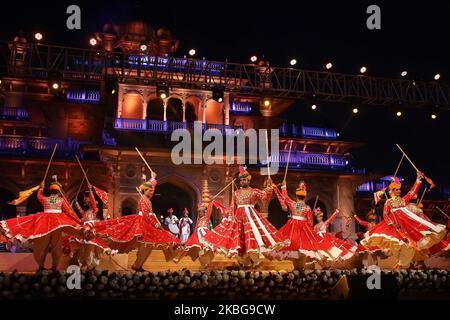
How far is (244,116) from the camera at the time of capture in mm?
24297

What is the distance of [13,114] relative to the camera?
22719mm

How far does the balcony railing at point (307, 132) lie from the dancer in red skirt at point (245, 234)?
14.9m

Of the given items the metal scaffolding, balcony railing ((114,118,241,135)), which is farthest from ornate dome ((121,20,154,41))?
the metal scaffolding

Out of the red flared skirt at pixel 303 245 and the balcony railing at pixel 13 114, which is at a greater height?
the balcony railing at pixel 13 114

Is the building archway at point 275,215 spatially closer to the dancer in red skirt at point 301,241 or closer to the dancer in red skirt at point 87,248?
the dancer in red skirt at point 301,241

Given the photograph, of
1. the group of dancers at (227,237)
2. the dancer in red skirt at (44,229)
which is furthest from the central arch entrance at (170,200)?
the dancer in red skirt at (44,229)

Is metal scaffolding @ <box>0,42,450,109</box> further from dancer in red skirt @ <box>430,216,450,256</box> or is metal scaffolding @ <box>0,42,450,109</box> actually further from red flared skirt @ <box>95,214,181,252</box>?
dancer in red skirt @ <box>430,216,450,256</box>

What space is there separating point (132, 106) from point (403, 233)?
1456 cm

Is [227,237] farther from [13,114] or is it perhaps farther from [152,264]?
[13,114]

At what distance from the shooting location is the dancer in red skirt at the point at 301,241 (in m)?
8.84

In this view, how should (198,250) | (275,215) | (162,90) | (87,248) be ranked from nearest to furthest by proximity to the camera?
(87,248), (198,250), (162,90), (275,215)

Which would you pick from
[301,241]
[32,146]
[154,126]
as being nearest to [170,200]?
[154,126]

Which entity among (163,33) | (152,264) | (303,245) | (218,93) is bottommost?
(152,264)

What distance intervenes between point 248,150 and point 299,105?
327 inches
